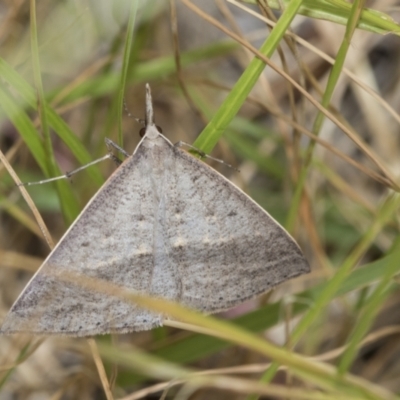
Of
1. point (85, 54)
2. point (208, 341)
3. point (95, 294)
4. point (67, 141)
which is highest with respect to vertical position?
point (85, 54)

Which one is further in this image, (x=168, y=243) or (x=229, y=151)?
(x=229, y=151)

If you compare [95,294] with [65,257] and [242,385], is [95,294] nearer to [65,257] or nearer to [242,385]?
[65,257]

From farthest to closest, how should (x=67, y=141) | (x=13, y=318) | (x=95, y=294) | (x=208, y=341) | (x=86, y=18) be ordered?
(x=86, y=18) → (x=208, y=341) → (x=67, y=141) → (x=95, y=294) → (x=13, y=318)

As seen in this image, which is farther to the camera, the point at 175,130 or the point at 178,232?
the point at 175,130

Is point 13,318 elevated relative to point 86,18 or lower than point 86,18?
lower

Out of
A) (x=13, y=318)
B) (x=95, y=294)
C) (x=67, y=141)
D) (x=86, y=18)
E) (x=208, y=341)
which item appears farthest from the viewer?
(x=86, y=18)

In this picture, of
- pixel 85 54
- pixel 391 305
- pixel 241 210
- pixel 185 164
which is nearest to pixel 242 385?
pixel 241 210

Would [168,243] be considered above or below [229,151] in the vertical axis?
below
